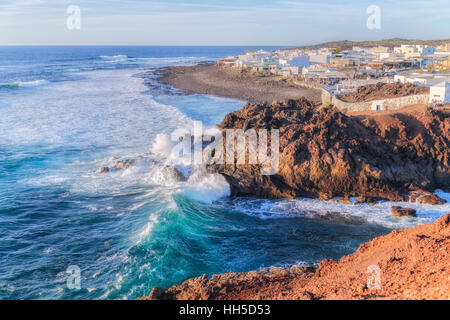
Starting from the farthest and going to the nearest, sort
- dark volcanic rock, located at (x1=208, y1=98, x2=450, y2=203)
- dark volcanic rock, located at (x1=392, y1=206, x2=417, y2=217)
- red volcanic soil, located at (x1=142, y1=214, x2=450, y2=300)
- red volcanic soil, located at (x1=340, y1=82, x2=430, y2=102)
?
red volcanic soil, located at (x1=340, y1=82, x2=430, y2=102) < dark volcanic rock, located at (x1=208, y1=98, x2=450, y2=203) < dark volcanic rock, located at (x1=392, y1=206, x2=417, y2=217) < red volcanic soil, located at (x1=142, y1=214, x2=450, y2=300)

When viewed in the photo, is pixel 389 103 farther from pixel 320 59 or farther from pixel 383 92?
pixel 320 59

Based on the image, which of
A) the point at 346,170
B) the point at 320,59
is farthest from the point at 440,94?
the point at 320,59

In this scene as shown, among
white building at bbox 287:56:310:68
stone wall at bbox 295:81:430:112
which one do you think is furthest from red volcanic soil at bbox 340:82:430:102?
white building at bbox 287:56:310:68

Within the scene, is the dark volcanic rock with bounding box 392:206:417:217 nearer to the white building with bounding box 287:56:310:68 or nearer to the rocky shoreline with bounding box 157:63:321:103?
the rocky shoreline with bounding box 157:63:321:103

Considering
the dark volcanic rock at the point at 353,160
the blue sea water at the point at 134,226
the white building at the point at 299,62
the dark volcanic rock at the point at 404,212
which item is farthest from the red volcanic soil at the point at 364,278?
the white building at the point at 299,62

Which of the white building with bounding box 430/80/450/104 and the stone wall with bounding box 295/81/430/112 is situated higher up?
the white building with bounding box 430/80/450/104

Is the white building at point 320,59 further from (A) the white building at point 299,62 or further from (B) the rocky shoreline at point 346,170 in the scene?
(B) the rocky shoreline at point 346,170
